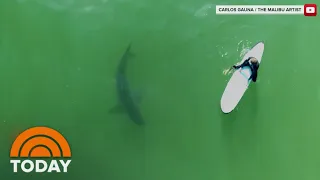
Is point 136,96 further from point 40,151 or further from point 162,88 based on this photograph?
point 40,151

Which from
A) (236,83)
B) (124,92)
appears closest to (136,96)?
(124,92)

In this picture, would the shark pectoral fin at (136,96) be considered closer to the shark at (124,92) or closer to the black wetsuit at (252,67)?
the shark at (124,92)

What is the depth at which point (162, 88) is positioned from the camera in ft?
6.10

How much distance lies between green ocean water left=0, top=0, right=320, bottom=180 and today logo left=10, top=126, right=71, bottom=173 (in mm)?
32

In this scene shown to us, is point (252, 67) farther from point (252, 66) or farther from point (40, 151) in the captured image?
point (40, 151)

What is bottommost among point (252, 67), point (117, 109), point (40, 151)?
point (40, 151)

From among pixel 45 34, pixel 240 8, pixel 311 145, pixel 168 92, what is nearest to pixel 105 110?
pixel 168 92

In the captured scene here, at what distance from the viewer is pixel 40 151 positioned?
6.03 ft

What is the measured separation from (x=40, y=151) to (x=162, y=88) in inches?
24.8

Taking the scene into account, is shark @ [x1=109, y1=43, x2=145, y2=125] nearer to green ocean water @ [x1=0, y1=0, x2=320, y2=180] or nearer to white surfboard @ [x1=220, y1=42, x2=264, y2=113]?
green ocean water @ [x1=0, y1=0, x2=320, y2=180]

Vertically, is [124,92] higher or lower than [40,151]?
higher

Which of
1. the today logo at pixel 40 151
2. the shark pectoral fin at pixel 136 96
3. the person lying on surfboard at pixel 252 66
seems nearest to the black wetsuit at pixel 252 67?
the person lying on surfboard at pixel 252 66

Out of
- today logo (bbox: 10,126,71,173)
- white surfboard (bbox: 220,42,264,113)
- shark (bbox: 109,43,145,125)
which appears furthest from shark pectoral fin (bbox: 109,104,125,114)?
white surfboard (bbox: 220,42,264,113)

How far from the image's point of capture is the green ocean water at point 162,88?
5.99 feet
